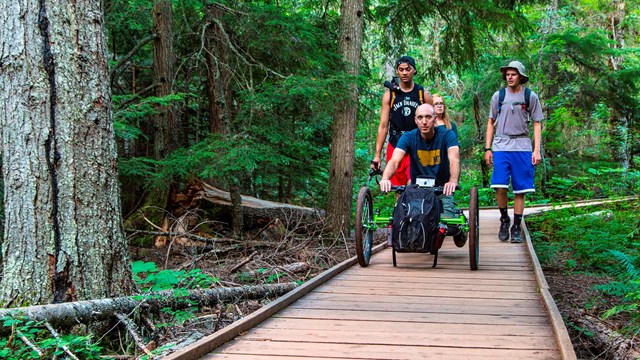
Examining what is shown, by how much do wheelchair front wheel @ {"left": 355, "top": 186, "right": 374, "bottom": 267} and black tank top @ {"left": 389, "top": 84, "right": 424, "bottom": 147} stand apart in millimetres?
1285

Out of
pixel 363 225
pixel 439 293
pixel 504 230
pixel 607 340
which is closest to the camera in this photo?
pixel 607 340

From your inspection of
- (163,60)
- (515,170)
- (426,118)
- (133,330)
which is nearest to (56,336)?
(133,330)

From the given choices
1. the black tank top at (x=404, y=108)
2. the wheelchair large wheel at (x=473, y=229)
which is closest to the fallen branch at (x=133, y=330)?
the wheelchair large wheel at (x=473, y=229)

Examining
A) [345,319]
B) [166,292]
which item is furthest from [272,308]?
[166,292]

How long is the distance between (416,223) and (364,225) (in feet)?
2.65

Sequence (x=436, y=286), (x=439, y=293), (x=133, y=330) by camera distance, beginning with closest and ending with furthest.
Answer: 1. (x=133, y=330)
2. (x=439, y=293)
3. (x=436, y=286)

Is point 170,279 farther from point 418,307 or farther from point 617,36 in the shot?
point 617,36

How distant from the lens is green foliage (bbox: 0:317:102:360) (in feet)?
11.3

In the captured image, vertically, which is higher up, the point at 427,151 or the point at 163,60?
the point at 163,60

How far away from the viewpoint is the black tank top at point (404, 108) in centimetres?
704

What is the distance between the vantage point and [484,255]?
710cm

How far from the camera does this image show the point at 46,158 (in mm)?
4125

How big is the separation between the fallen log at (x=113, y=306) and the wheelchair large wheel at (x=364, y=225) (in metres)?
1.34

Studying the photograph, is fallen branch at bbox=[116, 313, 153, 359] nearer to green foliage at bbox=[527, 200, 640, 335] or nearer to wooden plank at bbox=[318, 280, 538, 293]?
wooden plank at bbox=[318, 280, 538, 293]
